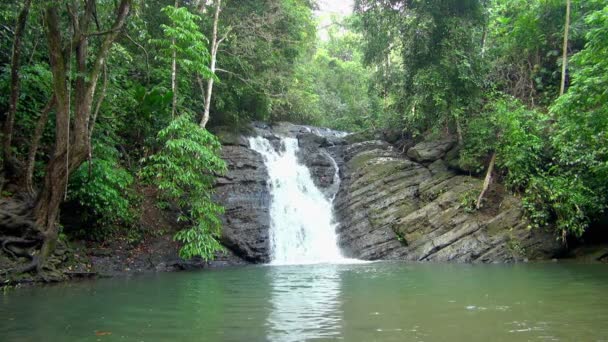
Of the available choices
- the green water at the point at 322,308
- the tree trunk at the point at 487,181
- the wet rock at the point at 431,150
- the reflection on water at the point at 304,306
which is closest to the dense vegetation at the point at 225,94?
the tree trunk at the point at 487,181

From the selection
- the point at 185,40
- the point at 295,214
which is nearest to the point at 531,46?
the point at 295,214

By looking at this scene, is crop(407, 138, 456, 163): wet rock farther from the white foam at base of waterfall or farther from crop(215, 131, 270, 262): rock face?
crop(215, 131, 270, 262): rock face

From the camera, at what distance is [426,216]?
16.2 metres

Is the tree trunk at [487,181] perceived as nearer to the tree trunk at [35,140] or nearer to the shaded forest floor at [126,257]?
the shaded forest floor at [126,257]

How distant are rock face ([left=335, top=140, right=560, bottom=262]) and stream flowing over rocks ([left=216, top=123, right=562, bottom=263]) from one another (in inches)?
1.3

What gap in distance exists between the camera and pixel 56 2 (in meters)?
9.14

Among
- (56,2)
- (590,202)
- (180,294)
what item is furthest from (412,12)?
(180,294)

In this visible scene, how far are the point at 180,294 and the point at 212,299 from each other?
0.94 meters

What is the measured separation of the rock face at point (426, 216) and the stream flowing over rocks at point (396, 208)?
32 millimetres

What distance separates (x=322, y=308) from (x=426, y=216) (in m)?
10.3

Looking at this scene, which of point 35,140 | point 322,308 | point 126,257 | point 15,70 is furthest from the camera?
point 126,257

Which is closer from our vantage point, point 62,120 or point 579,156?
point 62,120

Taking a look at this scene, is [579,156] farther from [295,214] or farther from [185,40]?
[185,40]

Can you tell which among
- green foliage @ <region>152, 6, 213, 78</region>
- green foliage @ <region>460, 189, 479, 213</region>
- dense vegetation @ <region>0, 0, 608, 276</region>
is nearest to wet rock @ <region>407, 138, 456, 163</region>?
dense vegetation @ <region>0, 0, 608, 276</region>
